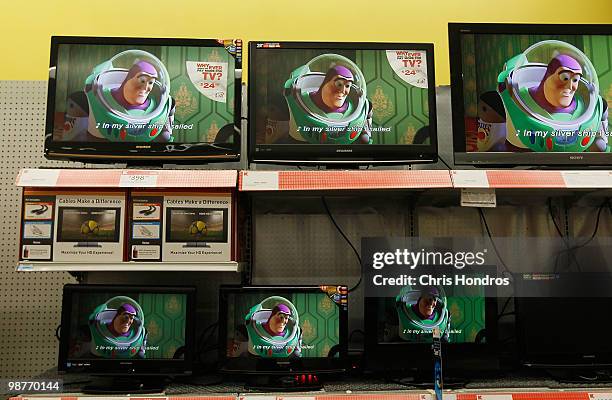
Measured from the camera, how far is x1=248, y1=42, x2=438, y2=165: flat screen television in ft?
5.95

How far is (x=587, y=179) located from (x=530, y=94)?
36 cm

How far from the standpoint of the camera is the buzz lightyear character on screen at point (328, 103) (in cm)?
182

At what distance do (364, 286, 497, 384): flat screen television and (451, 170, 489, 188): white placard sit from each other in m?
0.33

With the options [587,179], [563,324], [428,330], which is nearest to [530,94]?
[587,179]

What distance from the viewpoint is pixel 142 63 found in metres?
1.85

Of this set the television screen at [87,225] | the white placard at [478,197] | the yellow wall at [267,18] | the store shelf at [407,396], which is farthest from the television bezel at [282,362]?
the yellow wall at [267,18]

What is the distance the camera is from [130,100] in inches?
71.6

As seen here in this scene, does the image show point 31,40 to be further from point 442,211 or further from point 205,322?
point 442,211

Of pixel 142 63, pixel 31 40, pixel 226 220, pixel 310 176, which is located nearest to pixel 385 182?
pixel 310 176

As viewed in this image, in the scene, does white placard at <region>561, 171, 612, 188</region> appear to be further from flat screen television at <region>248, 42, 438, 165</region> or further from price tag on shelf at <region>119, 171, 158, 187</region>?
price tag on shelf at <region>119, 171, 158, 187</region>

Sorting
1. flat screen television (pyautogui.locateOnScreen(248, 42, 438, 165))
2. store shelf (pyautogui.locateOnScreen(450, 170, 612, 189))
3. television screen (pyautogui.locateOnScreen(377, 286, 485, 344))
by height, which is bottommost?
television screen (pyautogui.locateOnScreen(377, 286, 485, 344))

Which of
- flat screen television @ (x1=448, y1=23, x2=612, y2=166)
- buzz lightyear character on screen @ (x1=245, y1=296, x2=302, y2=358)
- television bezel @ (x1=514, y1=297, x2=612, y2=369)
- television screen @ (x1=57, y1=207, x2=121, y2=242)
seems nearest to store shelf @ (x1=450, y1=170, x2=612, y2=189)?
flat screen television @ (x1=448, y1=23, x2=612, y2=166)

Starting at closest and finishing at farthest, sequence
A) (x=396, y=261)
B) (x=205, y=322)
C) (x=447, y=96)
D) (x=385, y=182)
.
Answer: (x=385, y=182) → (x=396, y=261) → (x=205, y=322) → (x=447, y=96)

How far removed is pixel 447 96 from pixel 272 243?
0.90m
